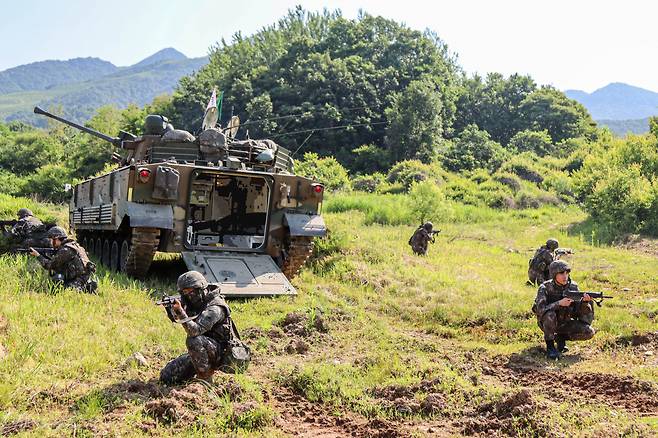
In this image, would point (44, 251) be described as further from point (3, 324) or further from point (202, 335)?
point (202, 335)

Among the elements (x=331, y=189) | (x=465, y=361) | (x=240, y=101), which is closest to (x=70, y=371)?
(x=465, y=361)

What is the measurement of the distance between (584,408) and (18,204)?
1368cm

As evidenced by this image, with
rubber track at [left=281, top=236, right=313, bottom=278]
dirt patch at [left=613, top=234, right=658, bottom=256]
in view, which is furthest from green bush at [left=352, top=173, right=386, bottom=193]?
rubber track at [left=281, top=236, right=313, bottom=278]

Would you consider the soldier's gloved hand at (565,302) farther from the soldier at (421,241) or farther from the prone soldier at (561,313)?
the soldier at (421,241)

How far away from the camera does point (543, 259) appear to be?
11.1 metres

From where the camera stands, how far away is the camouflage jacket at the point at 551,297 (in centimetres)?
734

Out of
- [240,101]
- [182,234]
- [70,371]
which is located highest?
[240,101]

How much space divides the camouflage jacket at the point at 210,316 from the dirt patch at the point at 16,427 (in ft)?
4.54

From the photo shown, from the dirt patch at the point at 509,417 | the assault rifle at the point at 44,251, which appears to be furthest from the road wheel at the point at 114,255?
the dirt patch at the point at 509,417

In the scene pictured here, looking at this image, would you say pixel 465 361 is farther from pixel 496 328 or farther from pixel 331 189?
pixel 331 189

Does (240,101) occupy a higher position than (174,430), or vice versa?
(240,101)

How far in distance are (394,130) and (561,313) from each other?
34467 mm

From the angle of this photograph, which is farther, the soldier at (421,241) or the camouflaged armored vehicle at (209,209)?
the soldier at (421,241)

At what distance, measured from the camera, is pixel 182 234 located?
10.1 metres
